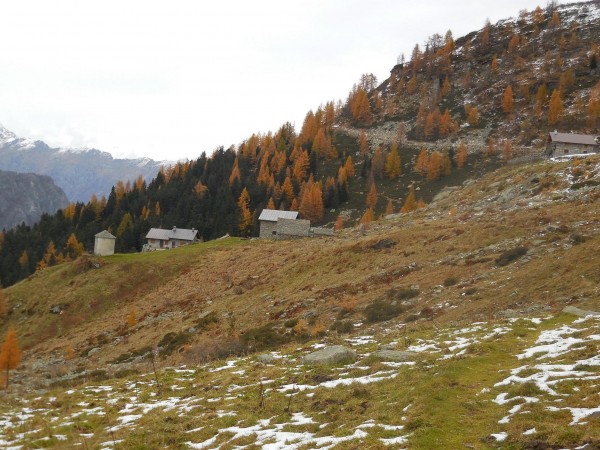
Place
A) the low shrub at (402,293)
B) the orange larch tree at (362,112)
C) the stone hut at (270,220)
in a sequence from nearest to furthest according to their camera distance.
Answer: the low shrub at (402,293)
the stone hut at (270,220)
the orange larch tree at (362,112)

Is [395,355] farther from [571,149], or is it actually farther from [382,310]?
[571,149]

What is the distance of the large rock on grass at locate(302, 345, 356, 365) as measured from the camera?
63.2ft

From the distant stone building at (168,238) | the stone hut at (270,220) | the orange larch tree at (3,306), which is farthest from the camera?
the distant stone building at (168,238)

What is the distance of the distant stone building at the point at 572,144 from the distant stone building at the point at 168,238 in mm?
94353

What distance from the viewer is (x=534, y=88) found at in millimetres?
159875

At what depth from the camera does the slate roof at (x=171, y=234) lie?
11762 cm

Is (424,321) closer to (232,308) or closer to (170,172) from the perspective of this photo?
(232,308)

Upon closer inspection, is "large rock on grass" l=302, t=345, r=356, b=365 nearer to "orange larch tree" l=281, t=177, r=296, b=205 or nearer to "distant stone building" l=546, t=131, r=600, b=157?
"distant stone building" l=546, t=131, r=600, b=157

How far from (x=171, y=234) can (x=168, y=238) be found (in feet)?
4.65

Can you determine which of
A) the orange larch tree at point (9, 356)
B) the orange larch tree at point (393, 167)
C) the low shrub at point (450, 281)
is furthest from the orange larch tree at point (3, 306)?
the orange larch tree at point (393, 167)

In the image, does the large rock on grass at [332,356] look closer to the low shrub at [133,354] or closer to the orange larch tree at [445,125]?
the low shrub at [133,354]

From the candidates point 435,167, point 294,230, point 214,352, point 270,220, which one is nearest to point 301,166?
point 435,167

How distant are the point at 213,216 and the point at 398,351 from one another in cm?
11802

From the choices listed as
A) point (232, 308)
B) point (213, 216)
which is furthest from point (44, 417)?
point (213, 216)
